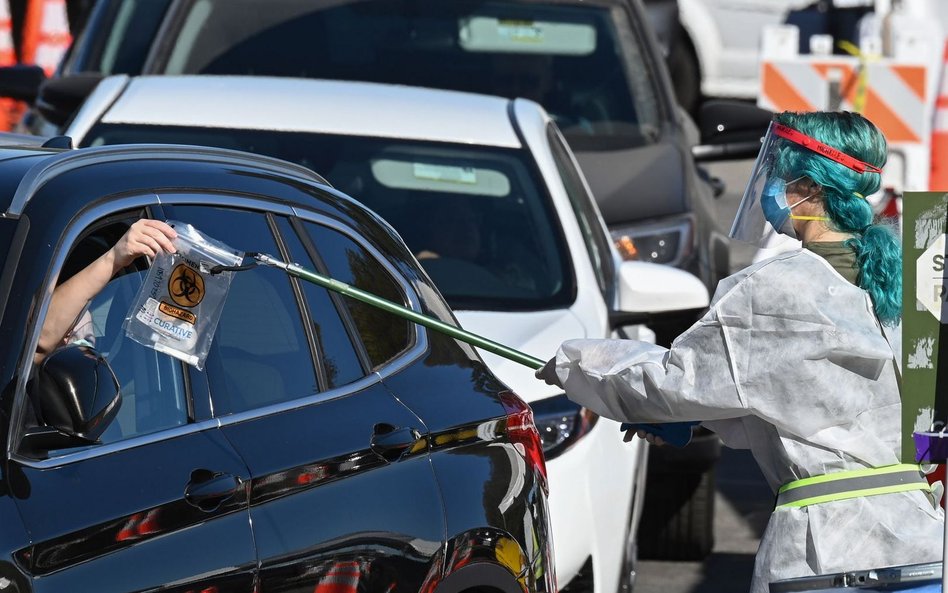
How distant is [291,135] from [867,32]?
9.27 metres

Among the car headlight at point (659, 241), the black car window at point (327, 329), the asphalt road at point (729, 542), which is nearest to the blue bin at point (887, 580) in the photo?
the black car window at point (327, 329)

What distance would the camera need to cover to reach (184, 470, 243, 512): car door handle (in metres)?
3.19

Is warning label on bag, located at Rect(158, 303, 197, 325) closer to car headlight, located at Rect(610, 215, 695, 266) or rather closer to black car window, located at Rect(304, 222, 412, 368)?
black car window, located at Rect(304, 222, 412, 368)

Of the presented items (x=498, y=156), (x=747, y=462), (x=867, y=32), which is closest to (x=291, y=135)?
(x=498, y=156)

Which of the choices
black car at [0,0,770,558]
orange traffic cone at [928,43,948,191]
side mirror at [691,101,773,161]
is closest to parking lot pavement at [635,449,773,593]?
black car at [0,0,770,558]

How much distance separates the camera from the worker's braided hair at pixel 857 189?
3.66 metres

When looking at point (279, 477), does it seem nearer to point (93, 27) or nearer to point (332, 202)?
point (332, 202)

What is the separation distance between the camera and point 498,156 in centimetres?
618

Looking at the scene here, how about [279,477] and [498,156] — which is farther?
[498,156]

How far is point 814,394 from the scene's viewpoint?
353 centimetres

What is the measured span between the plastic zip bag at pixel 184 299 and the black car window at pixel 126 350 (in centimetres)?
6

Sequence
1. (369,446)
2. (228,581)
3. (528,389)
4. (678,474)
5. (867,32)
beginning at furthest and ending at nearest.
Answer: (867,32) < (678,474) < (528,389) < (369,446) < (228,581)

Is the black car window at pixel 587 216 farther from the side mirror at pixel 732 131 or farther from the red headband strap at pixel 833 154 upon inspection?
the red headband strap at pixel 833 154

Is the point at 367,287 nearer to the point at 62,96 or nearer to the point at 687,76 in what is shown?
the point at 62,96
